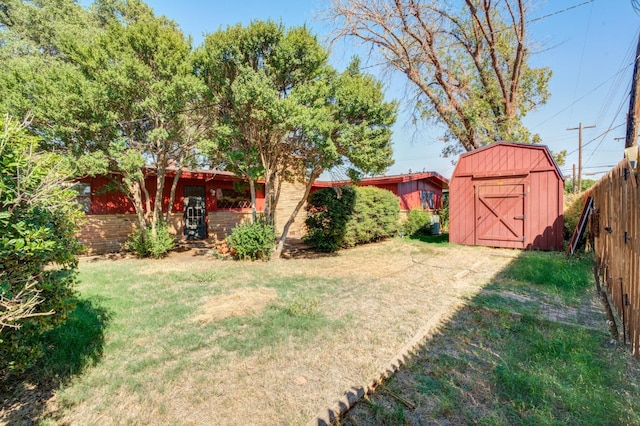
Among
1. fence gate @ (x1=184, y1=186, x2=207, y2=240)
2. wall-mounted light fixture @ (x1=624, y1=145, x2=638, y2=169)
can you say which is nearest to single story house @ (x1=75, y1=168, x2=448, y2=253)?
fence gate @ (x1=184, y1=186, x2=207, y2=240)

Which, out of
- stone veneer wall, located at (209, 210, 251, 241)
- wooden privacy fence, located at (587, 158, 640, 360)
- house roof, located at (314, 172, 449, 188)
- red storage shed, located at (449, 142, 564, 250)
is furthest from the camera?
house roof, located at (314, 172, 449, 188)

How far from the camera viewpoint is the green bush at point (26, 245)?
1.78m

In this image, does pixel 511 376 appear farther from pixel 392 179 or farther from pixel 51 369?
pixel 392 179

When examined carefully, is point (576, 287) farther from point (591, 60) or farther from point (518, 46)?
point (591, 60)

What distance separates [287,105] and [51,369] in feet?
18.0

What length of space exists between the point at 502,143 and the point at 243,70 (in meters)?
8.30

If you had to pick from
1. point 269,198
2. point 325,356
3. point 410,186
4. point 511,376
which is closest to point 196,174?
point 269,198

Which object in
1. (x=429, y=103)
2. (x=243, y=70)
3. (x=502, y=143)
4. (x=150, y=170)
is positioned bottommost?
(x=150, y=170)

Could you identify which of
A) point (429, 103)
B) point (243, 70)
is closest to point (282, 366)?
point (243, 70)

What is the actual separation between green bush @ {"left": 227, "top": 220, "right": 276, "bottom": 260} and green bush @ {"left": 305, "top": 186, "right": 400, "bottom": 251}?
7.07ft

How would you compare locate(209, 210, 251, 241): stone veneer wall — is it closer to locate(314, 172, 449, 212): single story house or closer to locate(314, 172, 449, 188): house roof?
locate(314, 172, 449, 212): single story house

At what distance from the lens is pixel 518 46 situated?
11555mm

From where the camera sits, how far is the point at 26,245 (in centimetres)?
181

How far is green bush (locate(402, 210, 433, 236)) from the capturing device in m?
13.8
